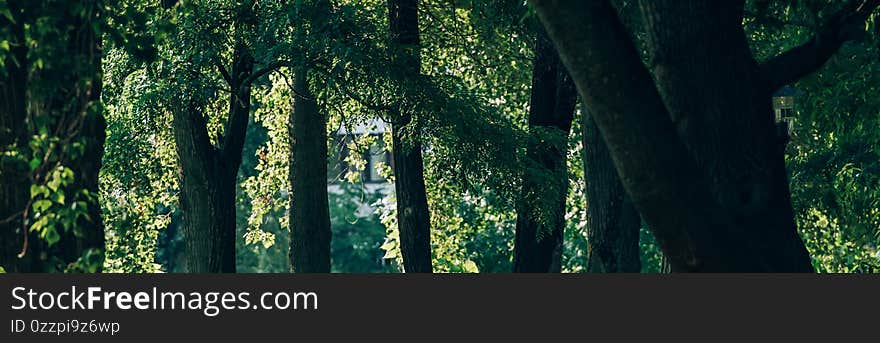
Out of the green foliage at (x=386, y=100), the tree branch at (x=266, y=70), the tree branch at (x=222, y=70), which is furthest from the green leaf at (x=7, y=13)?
the tree branch at (x=222, y=70)

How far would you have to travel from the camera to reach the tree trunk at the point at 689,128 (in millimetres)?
8102

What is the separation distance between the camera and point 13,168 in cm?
800

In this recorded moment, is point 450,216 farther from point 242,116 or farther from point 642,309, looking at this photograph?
point 642,309

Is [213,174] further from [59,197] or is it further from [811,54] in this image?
[59,197]

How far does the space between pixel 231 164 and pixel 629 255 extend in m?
4.94

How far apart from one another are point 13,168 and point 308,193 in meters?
11.9

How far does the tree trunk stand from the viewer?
8.10 meters

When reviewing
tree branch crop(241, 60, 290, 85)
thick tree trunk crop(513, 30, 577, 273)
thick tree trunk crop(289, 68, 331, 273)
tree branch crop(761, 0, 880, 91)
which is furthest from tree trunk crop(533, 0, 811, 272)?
thick tree trunk crop(289, 68, 331, 273)

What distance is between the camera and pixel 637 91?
8.12 meters

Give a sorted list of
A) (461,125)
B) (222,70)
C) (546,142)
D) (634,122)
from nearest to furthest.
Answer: (634,122)
(461,125)
(222,70)
(546,142)

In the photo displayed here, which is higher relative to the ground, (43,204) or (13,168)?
(13,168)

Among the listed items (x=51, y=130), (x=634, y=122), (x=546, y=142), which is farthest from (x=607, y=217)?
(x=51, y=130)

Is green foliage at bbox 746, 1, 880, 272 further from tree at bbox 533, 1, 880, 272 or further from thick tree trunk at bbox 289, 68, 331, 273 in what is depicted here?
thick tree trunk at bbox 289, 68, 331, 273

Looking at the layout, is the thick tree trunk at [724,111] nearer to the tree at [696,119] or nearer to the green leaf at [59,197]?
the tree at [696,119]
